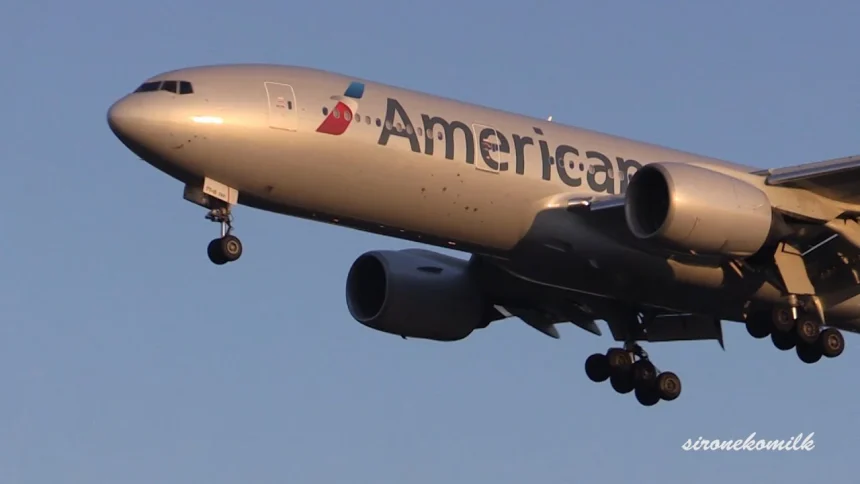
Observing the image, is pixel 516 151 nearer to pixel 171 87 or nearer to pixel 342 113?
pixel 342 113

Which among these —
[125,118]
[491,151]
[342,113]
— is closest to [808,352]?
[491,151]

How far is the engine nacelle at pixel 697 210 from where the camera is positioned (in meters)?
33.7

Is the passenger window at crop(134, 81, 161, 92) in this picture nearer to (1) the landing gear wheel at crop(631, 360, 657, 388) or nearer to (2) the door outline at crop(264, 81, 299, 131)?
(2) the door outline at crop(264, 81, 299, 131)

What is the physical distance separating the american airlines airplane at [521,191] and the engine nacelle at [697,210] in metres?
0.02

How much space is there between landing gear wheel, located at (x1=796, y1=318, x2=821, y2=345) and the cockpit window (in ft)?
39.1

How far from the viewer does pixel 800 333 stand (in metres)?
36.3

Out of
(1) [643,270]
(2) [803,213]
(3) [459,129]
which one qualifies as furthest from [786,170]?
(3) [459,129]

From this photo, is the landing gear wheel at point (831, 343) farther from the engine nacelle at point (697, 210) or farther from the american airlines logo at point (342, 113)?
the american airlines logo at point (342, 113)

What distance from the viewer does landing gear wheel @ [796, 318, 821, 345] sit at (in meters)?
36.3

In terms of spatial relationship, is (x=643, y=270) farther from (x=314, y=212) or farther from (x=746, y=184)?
(x=314, y=212)

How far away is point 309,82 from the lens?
114ft

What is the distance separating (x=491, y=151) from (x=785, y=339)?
6.63 m

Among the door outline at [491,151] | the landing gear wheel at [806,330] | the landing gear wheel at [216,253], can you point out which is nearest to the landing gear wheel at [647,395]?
the landing gear wheel at [806,330]

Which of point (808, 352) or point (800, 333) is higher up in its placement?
point (800, 333)
